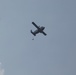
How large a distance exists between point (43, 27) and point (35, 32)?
513 centimetres

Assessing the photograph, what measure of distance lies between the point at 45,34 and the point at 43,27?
6438 mm

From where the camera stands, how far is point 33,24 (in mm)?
147750

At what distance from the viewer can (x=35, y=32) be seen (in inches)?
5974

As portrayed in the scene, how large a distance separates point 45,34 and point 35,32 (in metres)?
5.19

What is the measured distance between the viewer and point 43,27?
149 meters

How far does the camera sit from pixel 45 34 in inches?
6073

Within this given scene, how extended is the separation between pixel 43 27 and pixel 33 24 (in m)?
Answer: 4.57

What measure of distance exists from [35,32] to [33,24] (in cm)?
530

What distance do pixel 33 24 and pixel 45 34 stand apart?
9.39 meters
